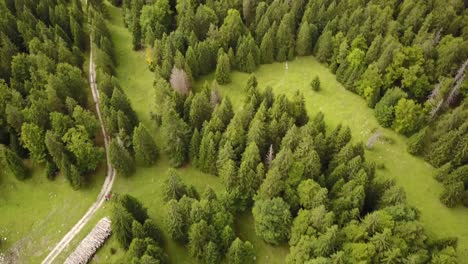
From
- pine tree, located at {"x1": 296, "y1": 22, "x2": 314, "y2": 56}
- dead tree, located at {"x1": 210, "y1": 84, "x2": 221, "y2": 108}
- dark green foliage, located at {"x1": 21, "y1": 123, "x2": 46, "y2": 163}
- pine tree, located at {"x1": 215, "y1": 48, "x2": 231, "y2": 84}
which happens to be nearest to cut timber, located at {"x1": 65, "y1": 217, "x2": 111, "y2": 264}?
dark green foliage, located at {"x1": 21, "y1": 123, "x2": 46, "y2": 163}

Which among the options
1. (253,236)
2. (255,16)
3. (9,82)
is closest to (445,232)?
(253,236)

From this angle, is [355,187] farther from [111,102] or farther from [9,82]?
[9,82]

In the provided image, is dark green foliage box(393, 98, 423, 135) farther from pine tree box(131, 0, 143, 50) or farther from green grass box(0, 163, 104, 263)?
pine tree box(131, 0, 143, 50)

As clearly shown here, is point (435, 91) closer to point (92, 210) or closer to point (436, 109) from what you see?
point (436, 109)

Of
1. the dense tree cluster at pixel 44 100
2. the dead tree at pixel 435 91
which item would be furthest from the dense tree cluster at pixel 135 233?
the dead tree at pixel 435 91

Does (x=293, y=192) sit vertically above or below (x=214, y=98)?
below

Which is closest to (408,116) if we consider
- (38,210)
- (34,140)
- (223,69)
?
(223,69)

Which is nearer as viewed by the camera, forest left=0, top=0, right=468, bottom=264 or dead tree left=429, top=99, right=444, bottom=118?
forest left=0, top=0, right=468, bottom=264

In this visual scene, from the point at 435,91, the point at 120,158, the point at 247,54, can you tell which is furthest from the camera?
the point at 247,54
